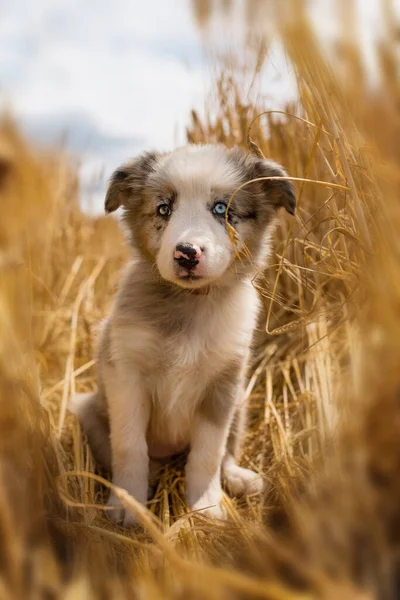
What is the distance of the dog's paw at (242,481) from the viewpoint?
9.27 ft

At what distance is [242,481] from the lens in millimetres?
2889

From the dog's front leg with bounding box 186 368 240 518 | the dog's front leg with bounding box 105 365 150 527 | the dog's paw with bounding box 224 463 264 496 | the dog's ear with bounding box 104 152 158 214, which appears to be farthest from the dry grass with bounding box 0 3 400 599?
the dog's ear with bounding box 104 152 158 214

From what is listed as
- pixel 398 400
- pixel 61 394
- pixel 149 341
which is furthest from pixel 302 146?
pixel 398 400

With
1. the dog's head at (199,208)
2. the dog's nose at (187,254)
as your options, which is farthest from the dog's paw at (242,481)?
the dog's nose at (187,254)

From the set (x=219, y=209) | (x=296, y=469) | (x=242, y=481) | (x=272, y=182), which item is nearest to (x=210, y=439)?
(x=242, y=481)

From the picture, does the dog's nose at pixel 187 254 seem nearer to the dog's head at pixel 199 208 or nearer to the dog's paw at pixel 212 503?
the dog's head at pixel 199 208

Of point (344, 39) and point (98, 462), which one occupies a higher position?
point (344, 39)

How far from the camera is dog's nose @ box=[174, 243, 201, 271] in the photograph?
225cm

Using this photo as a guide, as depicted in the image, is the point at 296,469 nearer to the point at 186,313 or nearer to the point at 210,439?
the point at 210,439

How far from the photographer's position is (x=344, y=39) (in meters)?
1.24

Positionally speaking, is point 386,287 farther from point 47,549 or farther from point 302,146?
point 302,146

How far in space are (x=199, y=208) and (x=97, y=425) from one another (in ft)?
4.02

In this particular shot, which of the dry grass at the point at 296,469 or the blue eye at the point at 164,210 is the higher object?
the blue eye at the point at 164,210

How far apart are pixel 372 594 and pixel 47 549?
636 mm
